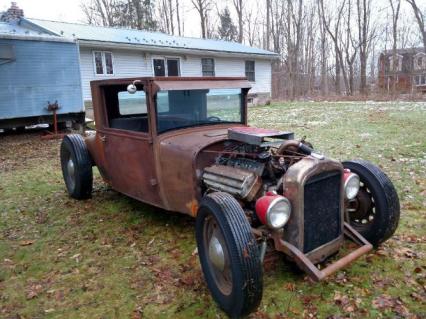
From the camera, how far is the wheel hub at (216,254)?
8.60 feet

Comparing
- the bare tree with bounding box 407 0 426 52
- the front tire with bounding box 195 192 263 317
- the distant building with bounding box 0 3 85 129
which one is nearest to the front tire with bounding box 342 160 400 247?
the front tire with bounding box 195 192 263 317

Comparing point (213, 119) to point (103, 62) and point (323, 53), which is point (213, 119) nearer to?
point (103, 62)

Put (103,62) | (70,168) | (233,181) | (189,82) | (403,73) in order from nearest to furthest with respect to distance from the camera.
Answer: (233,181), (189,82), (70,168), (103,62), (403,73)

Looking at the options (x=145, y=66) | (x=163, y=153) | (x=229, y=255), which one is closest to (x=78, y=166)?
(x=163, y=153)

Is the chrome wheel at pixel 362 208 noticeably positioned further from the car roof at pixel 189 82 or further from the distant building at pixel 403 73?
the distant building at pixel 403 73

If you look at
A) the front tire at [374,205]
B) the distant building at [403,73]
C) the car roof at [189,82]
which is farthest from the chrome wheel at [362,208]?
the distant building at [403,73]

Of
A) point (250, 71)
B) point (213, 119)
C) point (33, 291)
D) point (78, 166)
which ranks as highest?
point (250, 71)

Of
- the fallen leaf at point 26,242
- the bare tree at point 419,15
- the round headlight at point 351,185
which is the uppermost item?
the bare tree at point 419,15

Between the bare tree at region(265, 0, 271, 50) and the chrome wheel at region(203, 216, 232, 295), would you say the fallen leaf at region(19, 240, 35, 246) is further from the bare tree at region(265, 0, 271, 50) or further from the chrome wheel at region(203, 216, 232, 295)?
the bare tree at region(265, 0, 271, 50)

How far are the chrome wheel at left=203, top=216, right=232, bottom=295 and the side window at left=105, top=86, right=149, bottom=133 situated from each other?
170cm

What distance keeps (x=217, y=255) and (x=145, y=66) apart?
51.5 feet

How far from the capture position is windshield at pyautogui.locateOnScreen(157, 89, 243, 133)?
3703mm

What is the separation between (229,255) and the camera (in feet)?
7.87

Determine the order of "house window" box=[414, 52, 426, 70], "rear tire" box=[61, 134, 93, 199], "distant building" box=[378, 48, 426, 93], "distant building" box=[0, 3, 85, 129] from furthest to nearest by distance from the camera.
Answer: "house window" box=[414, 52, 426, 70] < "distant building" box=[378, 48, 426, 93] < "distant building" box=[0, 3, 85, 129] < "rear tire" box=[61, 134, 93, 199]
